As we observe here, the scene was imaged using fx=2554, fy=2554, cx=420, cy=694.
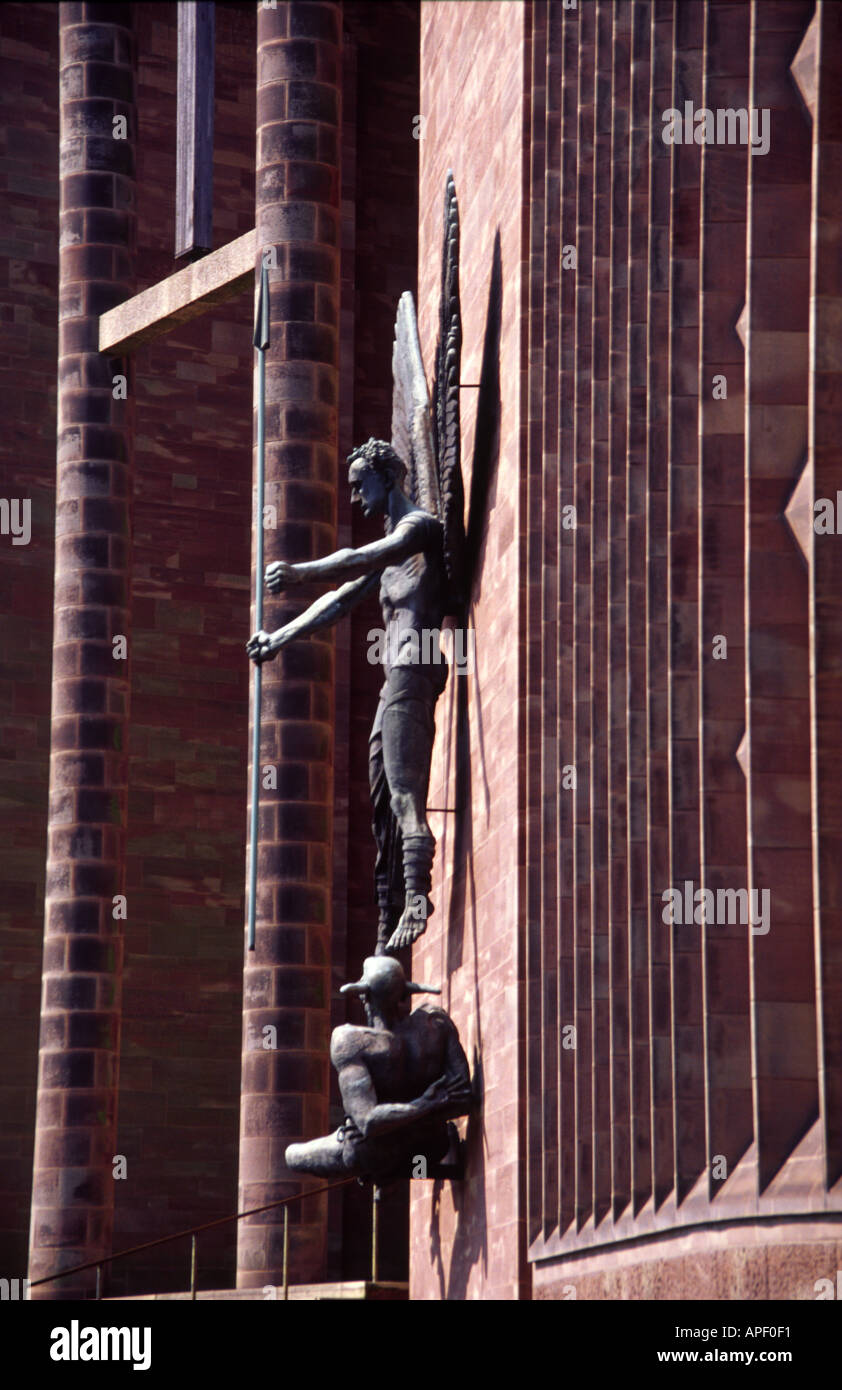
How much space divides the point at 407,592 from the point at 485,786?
113 centimetres

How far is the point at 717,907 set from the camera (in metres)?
9.42

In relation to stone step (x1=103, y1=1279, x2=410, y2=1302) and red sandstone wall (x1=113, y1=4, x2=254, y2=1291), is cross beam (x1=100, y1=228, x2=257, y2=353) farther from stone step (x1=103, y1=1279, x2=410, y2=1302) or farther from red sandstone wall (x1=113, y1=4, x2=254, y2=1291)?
stone step (x1=103, y1=1279, x2=410, y2=1302)

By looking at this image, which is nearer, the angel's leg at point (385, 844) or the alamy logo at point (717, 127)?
the alamy logo at point (717, 127)

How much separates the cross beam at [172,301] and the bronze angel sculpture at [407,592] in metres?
5.58

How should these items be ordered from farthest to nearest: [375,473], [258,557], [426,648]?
[258,557], [375,473], [426,648]

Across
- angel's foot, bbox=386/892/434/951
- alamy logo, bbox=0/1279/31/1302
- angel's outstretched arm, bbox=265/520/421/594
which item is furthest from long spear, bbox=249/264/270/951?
alamy logo, bbox=0/1279/31/1302

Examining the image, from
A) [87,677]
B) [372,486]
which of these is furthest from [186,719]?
[372,486]

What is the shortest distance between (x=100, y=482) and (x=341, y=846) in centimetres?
572

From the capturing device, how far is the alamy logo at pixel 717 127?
9406mm

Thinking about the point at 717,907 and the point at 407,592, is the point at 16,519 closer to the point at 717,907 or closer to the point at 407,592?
the point at 407,592

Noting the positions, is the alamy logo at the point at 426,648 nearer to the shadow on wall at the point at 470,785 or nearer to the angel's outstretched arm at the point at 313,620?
the shadow on wall at the point at 470,785

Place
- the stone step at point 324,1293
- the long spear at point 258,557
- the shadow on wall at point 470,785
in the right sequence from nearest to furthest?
the shadow on wall at point 470,785
the stone step at point 324,1293
the long spear at point 258,557
